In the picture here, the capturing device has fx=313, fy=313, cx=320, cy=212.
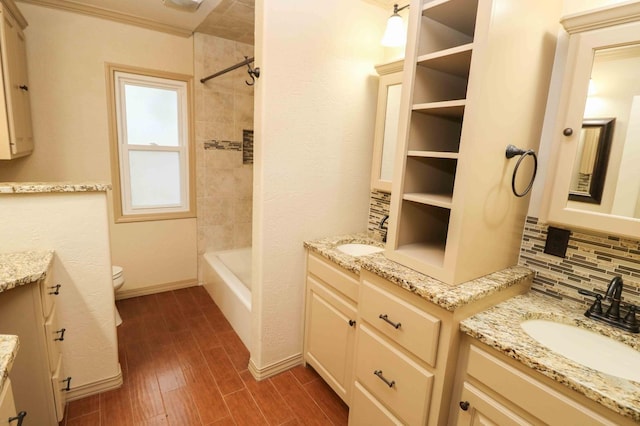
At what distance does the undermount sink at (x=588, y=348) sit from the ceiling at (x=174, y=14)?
2.04m

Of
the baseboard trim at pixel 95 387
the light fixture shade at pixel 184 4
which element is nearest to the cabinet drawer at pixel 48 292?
the baseboard trim at pixel 95 387

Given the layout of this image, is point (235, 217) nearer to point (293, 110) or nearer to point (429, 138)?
point (293, 110)

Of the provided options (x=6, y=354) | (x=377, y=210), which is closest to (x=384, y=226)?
(x=377, y=210)

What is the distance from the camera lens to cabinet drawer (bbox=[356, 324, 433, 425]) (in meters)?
1.21

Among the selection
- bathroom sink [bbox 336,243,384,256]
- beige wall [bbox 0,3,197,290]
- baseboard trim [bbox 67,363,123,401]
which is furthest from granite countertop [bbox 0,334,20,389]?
beige wall [bbox 0,3,197,290]

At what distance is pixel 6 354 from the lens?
77cm

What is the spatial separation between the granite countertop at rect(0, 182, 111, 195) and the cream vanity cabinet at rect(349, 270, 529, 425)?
1.42 metres

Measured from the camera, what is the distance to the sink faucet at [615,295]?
→ 3.70 ft

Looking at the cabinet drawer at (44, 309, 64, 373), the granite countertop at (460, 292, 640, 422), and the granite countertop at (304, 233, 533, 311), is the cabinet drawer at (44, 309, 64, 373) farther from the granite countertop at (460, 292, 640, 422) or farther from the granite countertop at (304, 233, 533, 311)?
the granite countertop at (460, 292, 640, 422)

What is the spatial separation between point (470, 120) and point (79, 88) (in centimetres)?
293

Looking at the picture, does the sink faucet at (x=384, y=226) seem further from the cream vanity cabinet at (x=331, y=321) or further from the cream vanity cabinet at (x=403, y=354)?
the cream vanity cabinet at (x=403, y=354)

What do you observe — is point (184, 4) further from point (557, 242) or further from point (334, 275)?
point (557, 242)

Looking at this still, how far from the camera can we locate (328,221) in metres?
2.08

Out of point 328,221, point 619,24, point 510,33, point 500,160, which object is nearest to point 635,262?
point 500,160
